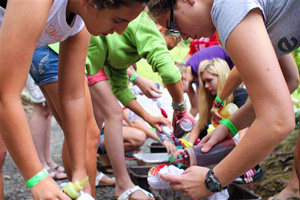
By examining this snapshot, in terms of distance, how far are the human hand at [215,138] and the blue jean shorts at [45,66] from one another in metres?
0.87

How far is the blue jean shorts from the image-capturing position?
233 centimetres

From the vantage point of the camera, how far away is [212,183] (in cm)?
166

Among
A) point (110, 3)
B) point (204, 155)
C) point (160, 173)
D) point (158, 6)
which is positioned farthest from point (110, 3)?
point (204, 155)

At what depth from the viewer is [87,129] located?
2.32 m

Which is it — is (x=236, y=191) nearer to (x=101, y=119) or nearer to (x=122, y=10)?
A: (x=101, y=119)

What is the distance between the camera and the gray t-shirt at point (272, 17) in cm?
149

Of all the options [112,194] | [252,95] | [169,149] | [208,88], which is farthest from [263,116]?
[208,88]

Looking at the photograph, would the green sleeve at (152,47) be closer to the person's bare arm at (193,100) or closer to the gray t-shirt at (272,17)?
the gray t-shirt at (272,17)

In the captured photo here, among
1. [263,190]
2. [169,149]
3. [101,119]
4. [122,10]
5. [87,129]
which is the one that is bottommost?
[263,190]

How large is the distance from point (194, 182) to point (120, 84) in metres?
1.79

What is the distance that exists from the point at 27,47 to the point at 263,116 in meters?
0.88

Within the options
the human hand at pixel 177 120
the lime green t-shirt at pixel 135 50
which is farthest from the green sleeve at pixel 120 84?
the human hand at pixel 177 120

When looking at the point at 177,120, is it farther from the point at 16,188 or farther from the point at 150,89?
the point at 16,188

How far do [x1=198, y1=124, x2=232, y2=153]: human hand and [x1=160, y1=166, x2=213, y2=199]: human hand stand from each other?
32 cm
